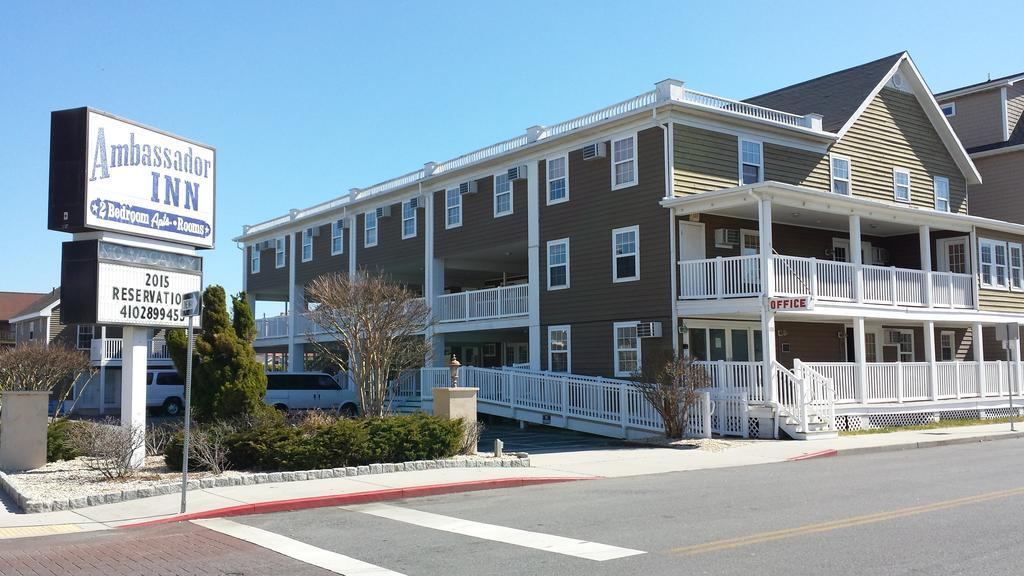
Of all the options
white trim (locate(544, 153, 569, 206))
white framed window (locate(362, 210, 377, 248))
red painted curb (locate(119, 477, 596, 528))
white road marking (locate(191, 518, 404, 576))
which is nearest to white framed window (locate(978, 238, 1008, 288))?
white trim (locate(544, 153, 569, 206))

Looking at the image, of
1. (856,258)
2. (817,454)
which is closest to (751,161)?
(856,258)

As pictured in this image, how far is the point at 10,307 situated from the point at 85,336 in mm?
13440

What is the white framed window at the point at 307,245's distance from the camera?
39781 mm

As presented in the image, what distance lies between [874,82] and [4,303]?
2019 inches

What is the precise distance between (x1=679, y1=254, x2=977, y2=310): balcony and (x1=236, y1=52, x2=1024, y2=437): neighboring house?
2.3 inches

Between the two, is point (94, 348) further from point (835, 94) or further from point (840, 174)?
point (835, 94)

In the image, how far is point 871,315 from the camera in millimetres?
23953

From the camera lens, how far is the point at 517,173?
28438mm

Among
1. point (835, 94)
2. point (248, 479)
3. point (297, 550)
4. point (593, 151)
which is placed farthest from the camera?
point (835, 94)

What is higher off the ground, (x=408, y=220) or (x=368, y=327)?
(x=408, y=220)

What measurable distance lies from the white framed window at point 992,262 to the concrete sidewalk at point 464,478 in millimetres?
7204

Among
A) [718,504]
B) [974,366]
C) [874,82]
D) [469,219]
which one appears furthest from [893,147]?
[718,504]

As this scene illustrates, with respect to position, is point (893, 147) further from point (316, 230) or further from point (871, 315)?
point (316, 230)

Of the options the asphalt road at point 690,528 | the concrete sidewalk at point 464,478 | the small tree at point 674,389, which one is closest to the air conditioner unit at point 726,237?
the small tree at point 674,389
